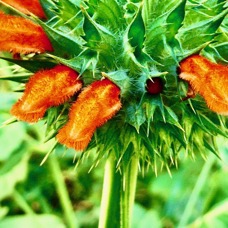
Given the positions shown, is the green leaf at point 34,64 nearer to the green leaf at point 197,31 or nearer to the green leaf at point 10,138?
the green leaf at point 197,31

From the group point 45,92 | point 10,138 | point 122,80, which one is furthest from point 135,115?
point 10,138

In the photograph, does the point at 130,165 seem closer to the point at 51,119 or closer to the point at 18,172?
the point at 51,119

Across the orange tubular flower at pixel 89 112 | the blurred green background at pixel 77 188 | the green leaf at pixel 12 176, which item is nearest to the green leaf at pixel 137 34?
the orange tubular flower at pixel 89 112

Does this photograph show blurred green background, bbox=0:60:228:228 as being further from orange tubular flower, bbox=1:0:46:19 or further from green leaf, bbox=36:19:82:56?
green leaf, bbox=36:19:82:56

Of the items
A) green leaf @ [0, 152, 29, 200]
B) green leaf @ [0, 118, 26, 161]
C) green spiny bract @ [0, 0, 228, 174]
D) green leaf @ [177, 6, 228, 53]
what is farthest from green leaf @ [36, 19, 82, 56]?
green leaf @ [0, 152, 29, 200]

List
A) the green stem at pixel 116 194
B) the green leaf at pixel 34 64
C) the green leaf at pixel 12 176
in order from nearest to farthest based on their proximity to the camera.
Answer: the green leaf at pixel 34 64
the green stem at pixel 116 194
the green leaf at pixel 12 176

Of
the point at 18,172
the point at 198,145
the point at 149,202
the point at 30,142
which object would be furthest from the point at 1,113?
the point at 149,202
